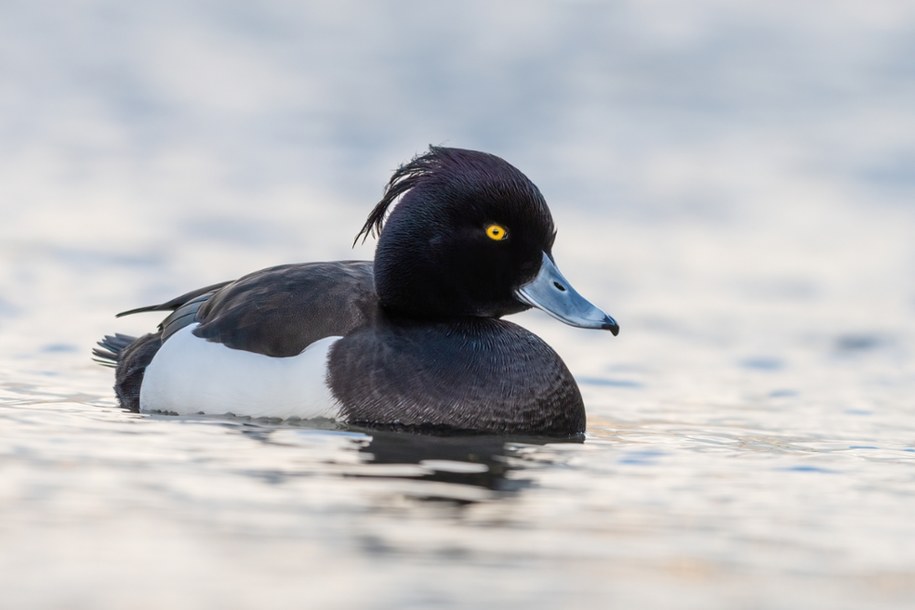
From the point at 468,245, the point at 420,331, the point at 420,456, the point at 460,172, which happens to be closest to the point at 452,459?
the point at 420,456

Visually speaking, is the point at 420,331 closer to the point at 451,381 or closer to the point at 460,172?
the point at 451,381

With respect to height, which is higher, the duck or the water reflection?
the duck

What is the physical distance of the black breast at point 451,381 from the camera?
594 centimetres

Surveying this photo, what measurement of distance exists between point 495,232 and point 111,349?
2.23 meters

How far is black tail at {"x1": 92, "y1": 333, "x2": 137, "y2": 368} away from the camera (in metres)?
7.34

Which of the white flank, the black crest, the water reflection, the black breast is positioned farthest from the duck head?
the water reflection

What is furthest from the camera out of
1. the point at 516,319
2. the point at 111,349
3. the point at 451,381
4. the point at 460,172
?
the point at 516,319

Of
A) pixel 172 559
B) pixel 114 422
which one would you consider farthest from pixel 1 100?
pixel 172 559

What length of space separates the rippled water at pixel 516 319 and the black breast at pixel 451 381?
0.55 feet

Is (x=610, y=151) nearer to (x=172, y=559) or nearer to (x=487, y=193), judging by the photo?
(x=487, y=193)

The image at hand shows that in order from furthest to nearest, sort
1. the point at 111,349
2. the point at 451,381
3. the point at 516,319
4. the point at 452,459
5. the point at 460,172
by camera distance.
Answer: the point at 516,319 < the point at 111,349 < the point at 460,172 < the point at 451,381 < the point at 452,459

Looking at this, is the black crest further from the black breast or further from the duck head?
the black breast

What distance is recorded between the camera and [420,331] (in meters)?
6.21

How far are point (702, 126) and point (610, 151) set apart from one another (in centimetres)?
122
